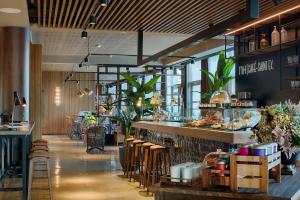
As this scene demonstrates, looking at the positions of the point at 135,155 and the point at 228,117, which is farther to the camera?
the point at 135,155

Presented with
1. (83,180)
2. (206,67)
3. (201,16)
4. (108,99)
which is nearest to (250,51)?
(201,16)

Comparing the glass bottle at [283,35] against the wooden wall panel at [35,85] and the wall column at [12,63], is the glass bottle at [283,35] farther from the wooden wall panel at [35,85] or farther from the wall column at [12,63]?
the wooden wall panel at [35,85]

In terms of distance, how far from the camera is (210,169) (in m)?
2.49

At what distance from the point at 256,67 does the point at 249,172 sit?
6.70 metres

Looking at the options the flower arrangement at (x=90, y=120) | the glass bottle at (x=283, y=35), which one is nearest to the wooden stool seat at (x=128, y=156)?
the glass bottle at (x=283, y=35)

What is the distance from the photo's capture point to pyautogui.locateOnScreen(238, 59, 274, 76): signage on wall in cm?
834

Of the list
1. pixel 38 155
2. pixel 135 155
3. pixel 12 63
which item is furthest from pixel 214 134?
pixel 12 63

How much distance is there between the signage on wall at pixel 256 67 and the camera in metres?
8.34

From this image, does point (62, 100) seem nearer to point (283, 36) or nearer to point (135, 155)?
point (135, 155)

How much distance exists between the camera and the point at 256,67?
28.8 ft

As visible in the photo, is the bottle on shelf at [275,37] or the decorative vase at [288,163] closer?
the decorative vase at [288,163]

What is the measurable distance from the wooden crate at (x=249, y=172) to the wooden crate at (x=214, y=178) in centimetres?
4

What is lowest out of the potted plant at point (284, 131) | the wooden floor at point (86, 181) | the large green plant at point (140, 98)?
the wooden floor at point (86, 181)

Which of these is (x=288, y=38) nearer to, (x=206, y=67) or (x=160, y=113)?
(x=160, y=113)
